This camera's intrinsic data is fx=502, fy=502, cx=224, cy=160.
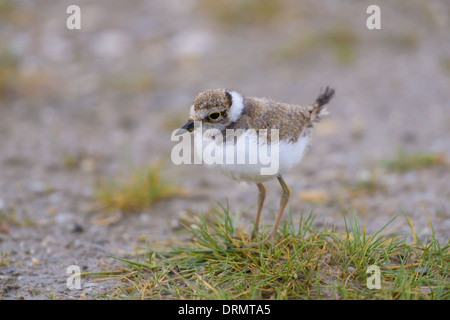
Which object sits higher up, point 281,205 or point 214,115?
point 214,115

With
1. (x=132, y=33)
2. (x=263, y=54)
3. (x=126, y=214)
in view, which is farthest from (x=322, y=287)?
(x=132, y=33)

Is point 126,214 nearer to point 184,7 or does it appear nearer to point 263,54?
point 263,54

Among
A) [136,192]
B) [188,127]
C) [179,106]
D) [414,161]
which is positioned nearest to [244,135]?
[188,127]

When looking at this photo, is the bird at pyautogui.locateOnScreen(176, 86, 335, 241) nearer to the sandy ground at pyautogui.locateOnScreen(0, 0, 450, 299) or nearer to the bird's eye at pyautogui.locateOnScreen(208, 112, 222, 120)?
the bird's eye at pyautogui.locateOnScreen(208, 112, 222, 120)

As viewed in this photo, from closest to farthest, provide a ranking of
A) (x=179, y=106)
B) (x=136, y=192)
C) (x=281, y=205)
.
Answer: (x=281, y=205) < (x=136, y=192) < (x=179, y=106)

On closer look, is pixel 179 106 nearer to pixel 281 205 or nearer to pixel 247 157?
pixel 281 205

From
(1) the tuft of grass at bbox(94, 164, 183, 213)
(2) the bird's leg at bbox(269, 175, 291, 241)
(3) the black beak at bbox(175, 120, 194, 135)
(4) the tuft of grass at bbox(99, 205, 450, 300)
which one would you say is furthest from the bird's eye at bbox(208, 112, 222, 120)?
(1) the tuft of grass at bbox(94, 164, 183, 213)

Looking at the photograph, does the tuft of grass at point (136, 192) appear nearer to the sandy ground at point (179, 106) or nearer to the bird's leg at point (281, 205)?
the sandy ground at point (179, 106)
